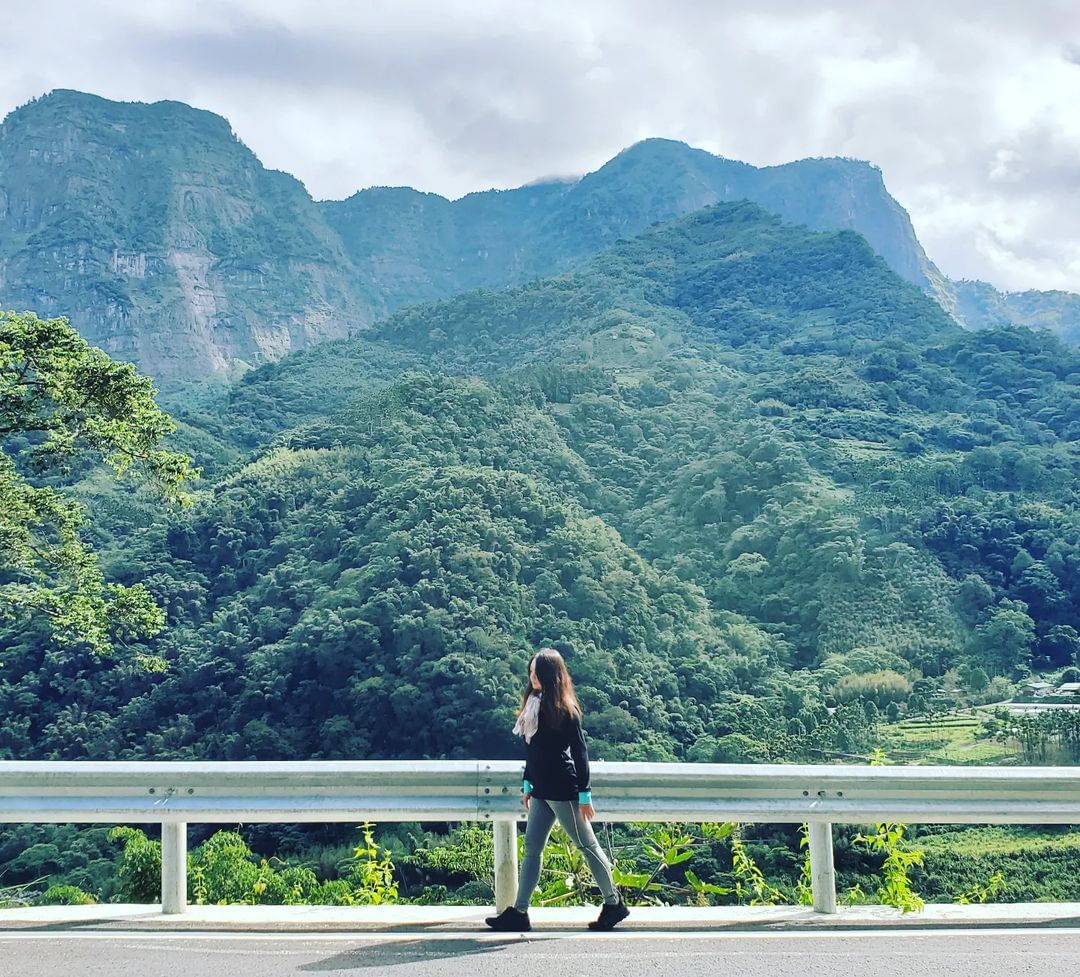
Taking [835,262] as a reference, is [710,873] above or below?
below

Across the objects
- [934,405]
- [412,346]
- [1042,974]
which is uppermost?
[412,346]

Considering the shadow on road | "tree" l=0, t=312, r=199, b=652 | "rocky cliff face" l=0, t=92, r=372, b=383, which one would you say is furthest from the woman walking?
"rocky cliff face" l=0, t=92, r=372, b=383

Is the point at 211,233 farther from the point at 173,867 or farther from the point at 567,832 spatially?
the point at 567,832

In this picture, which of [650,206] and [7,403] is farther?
[650,206]

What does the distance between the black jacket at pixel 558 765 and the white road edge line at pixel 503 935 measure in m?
0.59

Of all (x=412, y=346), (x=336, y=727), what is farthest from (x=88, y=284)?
(x=336, y=727)

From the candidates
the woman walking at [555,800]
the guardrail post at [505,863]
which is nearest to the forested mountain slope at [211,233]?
the guardrail post at [505,863]

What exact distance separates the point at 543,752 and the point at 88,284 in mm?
159722

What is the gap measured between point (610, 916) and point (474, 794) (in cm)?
78

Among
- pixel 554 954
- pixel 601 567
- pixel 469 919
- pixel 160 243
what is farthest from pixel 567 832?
pixel 160 243

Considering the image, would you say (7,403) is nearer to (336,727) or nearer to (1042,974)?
(1042,974)

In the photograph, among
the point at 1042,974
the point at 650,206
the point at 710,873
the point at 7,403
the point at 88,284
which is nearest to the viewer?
the point at 1042,974

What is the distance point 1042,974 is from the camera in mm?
4086

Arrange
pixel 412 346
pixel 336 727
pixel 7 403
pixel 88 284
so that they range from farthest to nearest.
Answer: pixel 88 284, pixel 412 346, pixel 336 727, pixel 7 403
